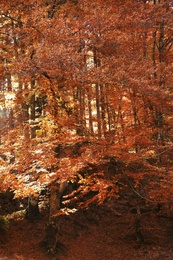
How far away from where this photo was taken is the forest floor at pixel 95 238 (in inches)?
396

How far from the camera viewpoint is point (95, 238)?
39.0ft

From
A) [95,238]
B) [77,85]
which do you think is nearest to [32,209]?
[95,238]

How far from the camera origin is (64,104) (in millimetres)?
8891

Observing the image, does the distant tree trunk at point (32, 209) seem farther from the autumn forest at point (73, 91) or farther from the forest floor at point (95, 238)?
Answer: the forest floor at point (95, 238)

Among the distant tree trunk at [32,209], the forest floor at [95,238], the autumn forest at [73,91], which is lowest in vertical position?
the forest floor at [95,238]

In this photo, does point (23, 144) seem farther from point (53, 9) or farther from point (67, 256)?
point (53, 9)

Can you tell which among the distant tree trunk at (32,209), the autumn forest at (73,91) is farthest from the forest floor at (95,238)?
the autumn forest at (73,91)

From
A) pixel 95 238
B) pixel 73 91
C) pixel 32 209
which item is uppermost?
pixel 73 91

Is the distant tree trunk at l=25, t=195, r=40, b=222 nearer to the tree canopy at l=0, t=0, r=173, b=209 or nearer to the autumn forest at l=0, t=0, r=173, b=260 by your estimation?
the autumn forest at l=0, t=0, r=173, b=260

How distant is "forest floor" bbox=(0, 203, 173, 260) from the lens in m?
10.1

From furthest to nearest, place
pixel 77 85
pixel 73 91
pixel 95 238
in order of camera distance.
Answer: pixel 95 238, pixel 73 91, pixel 77 85

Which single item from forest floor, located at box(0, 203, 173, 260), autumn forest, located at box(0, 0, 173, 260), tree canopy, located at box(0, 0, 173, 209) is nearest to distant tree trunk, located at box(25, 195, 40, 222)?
autumn forest, located at box(0, 0, 173, 260)

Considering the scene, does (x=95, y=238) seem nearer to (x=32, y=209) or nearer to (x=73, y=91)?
(x=32, y=209)

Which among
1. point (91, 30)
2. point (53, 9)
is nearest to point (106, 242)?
point (91, 30)
